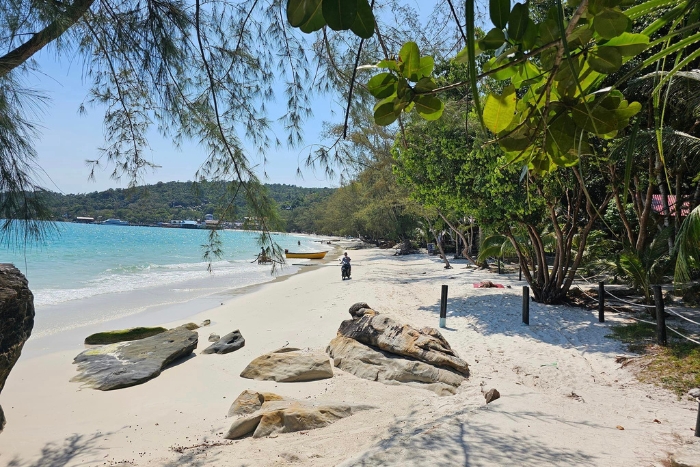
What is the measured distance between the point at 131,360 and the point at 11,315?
276cm

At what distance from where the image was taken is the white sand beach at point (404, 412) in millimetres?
3027

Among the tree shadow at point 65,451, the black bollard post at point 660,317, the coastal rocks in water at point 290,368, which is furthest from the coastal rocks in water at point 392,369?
the black bollard post at point 660,317

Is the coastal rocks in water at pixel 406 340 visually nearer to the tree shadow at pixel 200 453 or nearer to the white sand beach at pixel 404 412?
the white sand beach at pixel 404 412

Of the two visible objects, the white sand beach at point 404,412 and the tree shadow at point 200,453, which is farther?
the tree shadow at point 200,453

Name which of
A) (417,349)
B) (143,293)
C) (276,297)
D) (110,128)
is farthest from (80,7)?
(143,293)

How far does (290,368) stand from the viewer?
566 centimetres

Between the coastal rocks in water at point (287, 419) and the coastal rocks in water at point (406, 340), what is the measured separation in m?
1.44

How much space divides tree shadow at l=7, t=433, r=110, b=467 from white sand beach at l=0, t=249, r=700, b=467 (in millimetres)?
13

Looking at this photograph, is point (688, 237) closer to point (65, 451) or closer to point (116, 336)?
point (65, 451)

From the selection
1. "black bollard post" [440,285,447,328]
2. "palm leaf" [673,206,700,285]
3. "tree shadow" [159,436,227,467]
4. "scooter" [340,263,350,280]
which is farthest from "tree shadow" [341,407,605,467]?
"scooter" [340,263,350,280]

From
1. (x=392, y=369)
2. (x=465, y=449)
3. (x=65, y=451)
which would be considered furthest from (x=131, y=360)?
(x=465, y=449)

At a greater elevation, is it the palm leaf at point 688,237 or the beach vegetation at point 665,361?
the palm leaf at point 688,237

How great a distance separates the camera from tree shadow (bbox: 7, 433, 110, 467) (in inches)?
153

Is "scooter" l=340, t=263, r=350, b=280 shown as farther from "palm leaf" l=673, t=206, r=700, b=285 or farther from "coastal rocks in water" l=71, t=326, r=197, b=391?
"palm leaf" l=673, t=206, r=700, b=285
